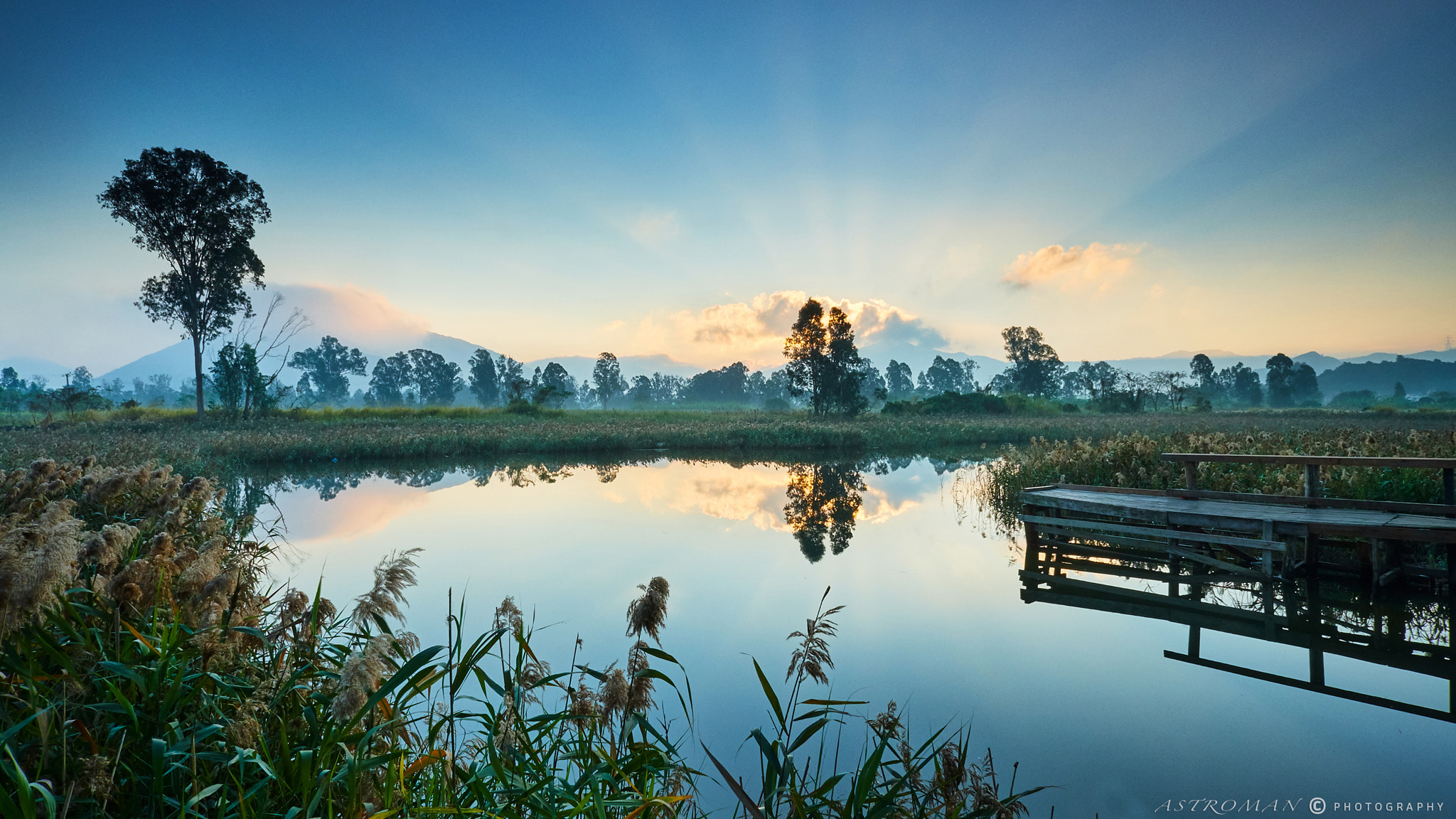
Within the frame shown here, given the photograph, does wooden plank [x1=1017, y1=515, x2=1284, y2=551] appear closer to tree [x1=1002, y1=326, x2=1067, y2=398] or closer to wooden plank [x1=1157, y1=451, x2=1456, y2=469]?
wooden plank [x1=1157, y1=451, x2=1456, y2=469]

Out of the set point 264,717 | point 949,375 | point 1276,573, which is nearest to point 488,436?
point 264,717

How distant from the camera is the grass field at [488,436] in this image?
2202cm

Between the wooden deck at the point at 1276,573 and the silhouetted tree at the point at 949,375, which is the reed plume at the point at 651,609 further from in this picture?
the silhouetted tree at the point at 949,375

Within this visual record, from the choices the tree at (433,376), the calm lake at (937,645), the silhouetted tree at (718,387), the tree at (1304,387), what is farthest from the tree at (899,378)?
the calm lake at (937,645)

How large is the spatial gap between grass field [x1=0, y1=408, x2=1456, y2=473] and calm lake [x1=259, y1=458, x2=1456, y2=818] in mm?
10252

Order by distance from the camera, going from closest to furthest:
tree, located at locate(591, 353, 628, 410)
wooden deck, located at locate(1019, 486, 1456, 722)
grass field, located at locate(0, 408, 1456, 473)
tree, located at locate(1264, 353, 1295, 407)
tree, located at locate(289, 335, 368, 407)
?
wooden deck, located at locate(1019, 486, 1456, 722) < grass field, located at locate(0, 408, 1456, 473) < tree, located at locate(1264, 353, 1295, 407) < tree, located at locate(289, 335, 368, 407) < tree, located at locate(591, 353, 628, 410)

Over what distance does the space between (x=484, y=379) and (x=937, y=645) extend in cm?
11330

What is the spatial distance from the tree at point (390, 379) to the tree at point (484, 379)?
1675 centimetres

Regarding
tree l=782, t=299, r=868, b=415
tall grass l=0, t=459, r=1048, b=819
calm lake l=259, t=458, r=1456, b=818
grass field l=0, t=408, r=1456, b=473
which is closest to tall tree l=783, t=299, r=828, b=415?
tree l=782, t=299, r=868, b=415

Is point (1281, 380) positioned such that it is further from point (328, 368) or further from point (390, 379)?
point (328, 368)

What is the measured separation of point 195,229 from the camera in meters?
34.8

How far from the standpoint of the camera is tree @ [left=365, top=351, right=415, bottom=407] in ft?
384

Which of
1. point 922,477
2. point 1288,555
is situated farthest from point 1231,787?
point 922,477

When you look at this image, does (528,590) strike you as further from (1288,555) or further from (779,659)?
(1288,555)
